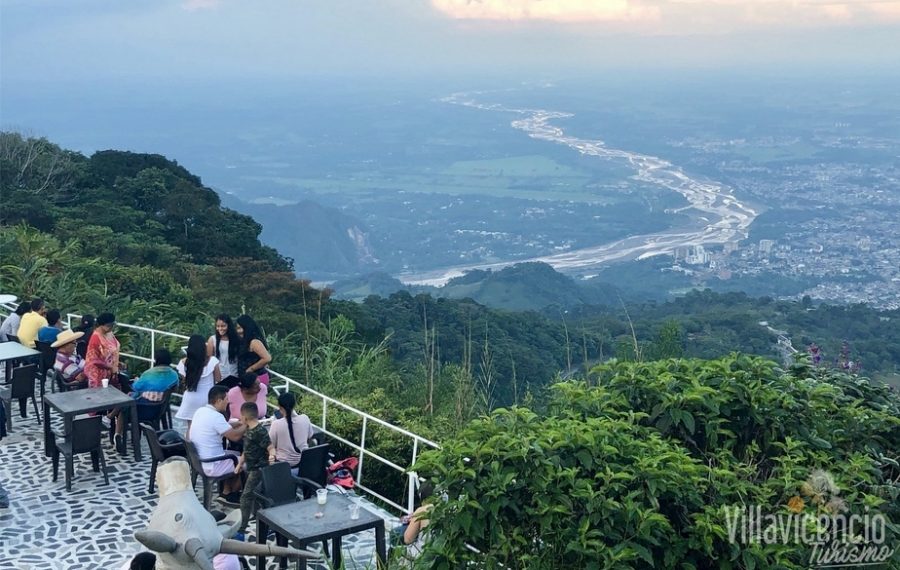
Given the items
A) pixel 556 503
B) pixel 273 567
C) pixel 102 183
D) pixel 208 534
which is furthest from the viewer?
pixel 102 183

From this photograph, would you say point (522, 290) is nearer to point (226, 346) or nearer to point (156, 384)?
point (226, 346)

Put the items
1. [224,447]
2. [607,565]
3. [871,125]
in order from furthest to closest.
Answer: [871,125] → [224,447] → [607,565]

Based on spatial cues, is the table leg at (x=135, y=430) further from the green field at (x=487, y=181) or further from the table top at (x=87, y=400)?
the green field at (x=487, y=181)

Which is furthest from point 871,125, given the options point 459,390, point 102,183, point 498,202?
point 459,390

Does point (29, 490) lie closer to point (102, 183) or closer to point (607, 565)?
point (607, 565)

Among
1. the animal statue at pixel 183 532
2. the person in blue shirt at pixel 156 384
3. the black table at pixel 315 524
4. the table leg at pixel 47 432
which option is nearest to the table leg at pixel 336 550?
the black table at pixel 315 524

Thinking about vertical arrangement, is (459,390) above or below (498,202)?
above

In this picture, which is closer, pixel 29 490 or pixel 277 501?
pixel 277 501
